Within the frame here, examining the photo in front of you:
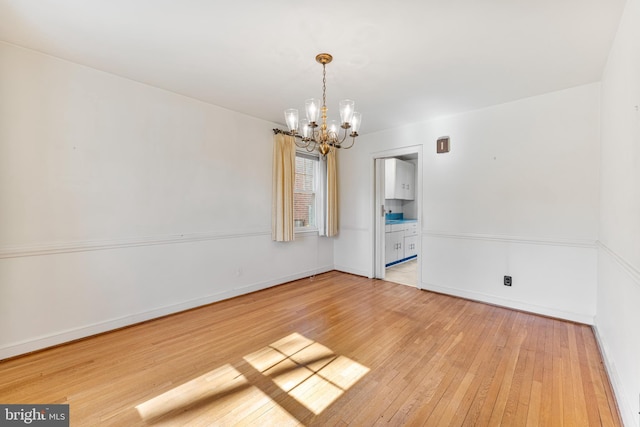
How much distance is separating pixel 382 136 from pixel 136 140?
3456 mm

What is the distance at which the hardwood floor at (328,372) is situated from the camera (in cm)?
162

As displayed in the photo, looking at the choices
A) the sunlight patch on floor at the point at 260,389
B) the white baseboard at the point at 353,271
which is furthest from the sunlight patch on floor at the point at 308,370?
the white baseboard at the point at 353,271

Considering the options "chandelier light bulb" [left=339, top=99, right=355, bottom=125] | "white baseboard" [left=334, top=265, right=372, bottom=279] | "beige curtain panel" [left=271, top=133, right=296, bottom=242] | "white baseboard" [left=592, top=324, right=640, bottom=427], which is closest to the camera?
"white baseboard" [left=592, top=324, right=640, bottom=427]

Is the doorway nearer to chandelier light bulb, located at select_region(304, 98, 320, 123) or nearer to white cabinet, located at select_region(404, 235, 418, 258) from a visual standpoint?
white cabinet, located at select_region(404, 235, 418, 258)

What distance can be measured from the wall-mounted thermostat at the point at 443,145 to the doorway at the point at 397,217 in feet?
0.95

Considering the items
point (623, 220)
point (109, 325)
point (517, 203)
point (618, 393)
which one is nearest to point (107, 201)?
point (109, 325)

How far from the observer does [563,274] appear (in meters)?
2.95

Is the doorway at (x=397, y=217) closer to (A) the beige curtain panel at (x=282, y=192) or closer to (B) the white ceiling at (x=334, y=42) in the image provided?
(A) the beige curtain panel at (x=282, y=192)

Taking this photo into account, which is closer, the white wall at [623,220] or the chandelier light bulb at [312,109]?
the white wall at [623,220]

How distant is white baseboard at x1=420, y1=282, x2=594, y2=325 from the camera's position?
2.87 metres

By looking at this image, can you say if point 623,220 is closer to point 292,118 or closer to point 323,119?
point 323,119

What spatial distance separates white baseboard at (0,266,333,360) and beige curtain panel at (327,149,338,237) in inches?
61.5

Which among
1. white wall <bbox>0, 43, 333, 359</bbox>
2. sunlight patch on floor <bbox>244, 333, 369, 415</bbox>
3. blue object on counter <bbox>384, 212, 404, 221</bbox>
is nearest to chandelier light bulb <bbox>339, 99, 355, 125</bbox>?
sunlight patch on floor <bbox>244, 333, 369, 415</bbox>

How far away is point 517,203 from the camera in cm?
323
